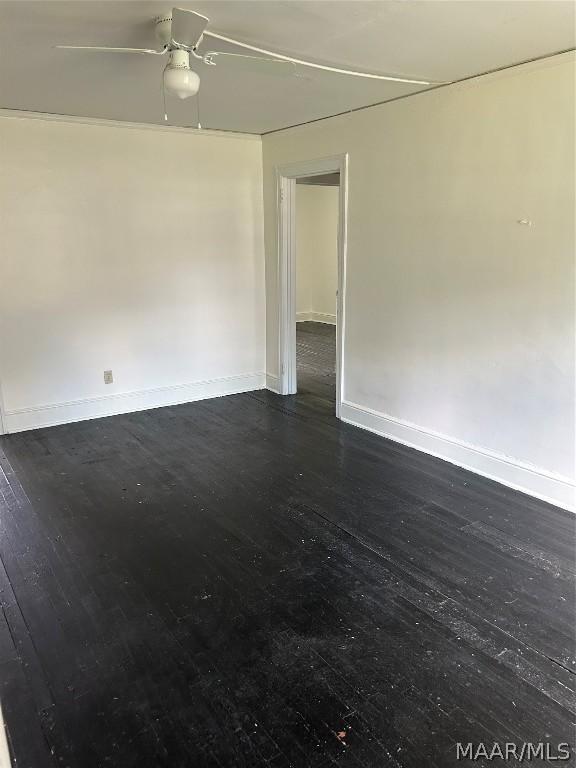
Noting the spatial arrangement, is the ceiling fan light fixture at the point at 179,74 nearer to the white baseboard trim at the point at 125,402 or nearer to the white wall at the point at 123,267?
the white wall at the point at 123,267

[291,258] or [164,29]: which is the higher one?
[164,29]

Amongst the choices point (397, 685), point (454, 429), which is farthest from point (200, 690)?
point (454, 429)

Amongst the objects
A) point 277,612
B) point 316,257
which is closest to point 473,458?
point 277,612

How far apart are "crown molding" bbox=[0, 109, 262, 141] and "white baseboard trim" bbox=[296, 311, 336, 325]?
474 cm

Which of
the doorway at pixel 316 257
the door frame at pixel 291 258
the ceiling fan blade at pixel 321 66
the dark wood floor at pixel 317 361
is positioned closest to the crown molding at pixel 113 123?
the door frame at pixel 291 258

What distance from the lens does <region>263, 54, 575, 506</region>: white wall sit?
2.89 meters

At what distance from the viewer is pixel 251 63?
105 inches

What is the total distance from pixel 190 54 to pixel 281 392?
3.18 meters

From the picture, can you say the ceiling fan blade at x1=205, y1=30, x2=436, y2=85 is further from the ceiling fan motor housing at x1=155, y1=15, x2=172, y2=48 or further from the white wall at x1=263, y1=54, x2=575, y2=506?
the white wall at x1=263, y1=54, x2=575, y2=506

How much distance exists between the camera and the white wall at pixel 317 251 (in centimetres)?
932

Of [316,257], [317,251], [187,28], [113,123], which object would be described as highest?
[113,123]

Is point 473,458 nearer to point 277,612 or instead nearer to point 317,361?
point 277,612

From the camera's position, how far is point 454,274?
344cm

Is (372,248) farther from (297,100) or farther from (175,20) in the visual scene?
(175,20)
